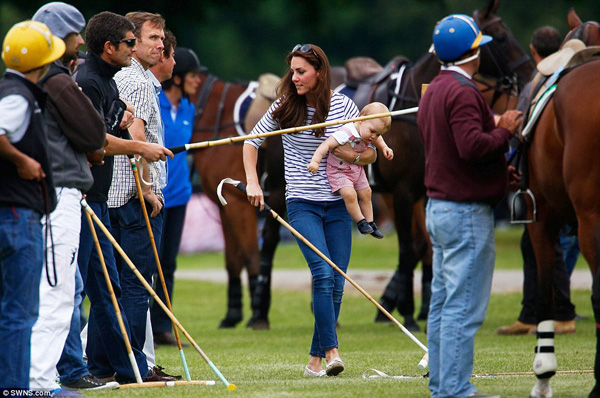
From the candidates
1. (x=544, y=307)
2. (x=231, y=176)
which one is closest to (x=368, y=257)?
(x=231, y=176)

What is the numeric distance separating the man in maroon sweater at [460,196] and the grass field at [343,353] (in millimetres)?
616

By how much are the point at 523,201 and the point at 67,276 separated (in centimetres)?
300

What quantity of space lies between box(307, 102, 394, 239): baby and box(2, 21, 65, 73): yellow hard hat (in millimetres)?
2360

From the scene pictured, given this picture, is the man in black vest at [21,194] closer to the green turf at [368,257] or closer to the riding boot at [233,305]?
the riding boot at [233,305]

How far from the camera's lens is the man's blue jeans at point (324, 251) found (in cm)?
750

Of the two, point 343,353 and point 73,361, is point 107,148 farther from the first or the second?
point 343,353

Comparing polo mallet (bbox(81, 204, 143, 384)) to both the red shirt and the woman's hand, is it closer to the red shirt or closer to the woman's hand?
the woman's hand

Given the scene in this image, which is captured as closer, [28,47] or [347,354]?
[28,47]

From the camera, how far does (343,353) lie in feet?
31.1

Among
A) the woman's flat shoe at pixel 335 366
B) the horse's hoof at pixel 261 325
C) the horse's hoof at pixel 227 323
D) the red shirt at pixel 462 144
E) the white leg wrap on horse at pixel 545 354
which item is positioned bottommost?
the horse's hoof at pixel 227 323

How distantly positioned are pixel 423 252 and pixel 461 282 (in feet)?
22.5

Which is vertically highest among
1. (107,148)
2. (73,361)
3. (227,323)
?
(107,148)

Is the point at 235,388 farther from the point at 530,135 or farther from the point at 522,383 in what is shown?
the point at 530,135

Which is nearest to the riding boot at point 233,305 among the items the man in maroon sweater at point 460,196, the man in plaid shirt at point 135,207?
the man in plaid shirt at point 135,207
